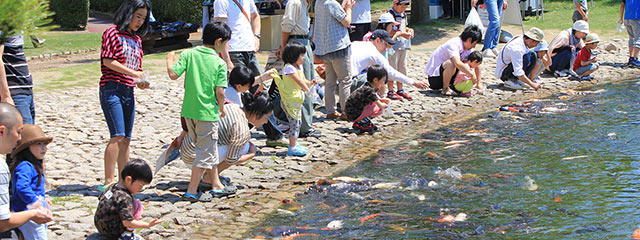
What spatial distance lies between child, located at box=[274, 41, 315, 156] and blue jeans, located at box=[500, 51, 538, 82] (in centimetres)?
598

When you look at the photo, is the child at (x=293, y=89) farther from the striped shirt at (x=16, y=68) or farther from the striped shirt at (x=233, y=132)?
the striped shirt at (x=16, y=68)

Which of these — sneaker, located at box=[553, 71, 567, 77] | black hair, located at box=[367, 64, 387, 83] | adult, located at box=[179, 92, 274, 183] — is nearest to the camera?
adult, located at box=[179, 92, 274, 183]

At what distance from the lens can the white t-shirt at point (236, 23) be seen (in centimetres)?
902

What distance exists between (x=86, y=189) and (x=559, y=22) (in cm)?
1768

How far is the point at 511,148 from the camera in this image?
29.6 ft

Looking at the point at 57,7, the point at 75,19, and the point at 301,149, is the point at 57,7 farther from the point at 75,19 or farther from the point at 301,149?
the point at 301,149

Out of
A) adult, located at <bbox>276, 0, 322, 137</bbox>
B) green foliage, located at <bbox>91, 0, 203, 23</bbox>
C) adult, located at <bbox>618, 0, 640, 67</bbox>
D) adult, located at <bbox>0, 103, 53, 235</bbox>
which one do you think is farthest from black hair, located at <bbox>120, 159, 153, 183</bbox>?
green foliage, located at <bbox>91, 0, 203, 23</bbox>

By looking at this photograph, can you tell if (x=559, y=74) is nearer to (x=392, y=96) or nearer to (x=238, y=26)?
(x=392, y=96)

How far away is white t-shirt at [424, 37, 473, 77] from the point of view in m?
12.3

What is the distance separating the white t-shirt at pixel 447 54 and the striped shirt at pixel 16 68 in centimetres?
764

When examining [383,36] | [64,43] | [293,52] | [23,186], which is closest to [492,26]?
[383,36]

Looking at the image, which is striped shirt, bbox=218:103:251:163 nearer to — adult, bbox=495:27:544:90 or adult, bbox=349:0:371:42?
adult, bbox=349:0:371:42

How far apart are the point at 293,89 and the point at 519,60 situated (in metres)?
5.86

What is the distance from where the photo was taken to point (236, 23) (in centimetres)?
916
